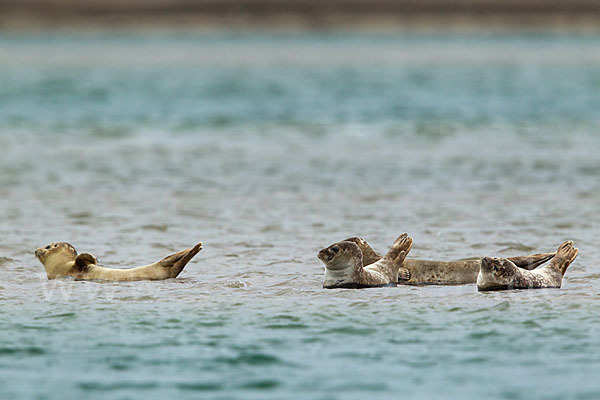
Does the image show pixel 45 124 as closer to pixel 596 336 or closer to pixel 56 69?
pixel 596 336

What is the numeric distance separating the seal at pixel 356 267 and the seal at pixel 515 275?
913 mm

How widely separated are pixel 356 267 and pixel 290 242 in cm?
387

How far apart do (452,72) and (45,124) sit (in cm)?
4902

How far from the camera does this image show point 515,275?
1204 cm

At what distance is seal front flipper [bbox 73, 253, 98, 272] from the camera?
12.9 meters

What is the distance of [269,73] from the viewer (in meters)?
82.7

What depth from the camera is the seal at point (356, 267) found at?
11945 mm

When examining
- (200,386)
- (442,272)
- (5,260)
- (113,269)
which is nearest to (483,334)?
(442,272)

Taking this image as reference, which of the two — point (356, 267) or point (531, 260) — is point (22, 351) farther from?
point (531, 260)

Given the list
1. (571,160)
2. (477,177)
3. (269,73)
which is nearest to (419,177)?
(477,177)

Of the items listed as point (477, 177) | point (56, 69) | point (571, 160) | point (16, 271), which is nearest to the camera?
point (16, 271)

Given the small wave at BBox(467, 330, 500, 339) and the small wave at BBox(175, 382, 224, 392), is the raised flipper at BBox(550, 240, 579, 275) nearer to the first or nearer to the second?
the small wave at BBox(467, 330, 500, 339)

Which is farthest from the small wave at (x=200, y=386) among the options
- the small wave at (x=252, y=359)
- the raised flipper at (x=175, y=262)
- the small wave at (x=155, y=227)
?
the small wave at (x=155, y=227)

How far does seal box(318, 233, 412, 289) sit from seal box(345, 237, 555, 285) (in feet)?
0.45
